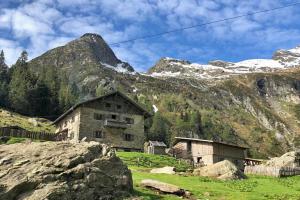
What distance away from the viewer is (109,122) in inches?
3061

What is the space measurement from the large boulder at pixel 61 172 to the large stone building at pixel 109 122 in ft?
162

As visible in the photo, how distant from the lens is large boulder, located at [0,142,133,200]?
22609 mm

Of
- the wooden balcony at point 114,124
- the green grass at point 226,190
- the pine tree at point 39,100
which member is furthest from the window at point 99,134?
the pine tree at point 39,100

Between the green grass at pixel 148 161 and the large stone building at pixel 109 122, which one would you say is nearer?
the green grass at pixel 148 161

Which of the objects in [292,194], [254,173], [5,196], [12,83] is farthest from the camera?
[12,83]

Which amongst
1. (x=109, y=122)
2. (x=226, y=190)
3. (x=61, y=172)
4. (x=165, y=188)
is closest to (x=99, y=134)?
(x=109, y=122)

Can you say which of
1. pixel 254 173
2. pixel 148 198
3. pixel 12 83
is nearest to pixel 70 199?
pixel 148 198

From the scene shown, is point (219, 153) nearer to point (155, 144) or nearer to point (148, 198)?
point (155, 144)

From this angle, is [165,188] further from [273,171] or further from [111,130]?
[111,130]

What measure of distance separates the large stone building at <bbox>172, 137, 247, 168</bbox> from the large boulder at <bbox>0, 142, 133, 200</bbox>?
5137cm

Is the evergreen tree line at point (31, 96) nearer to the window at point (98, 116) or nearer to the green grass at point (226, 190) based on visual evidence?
the window at point (98, 116)

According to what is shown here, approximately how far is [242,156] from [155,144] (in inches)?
696

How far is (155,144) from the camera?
78.3 m

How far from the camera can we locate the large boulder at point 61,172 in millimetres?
22609
